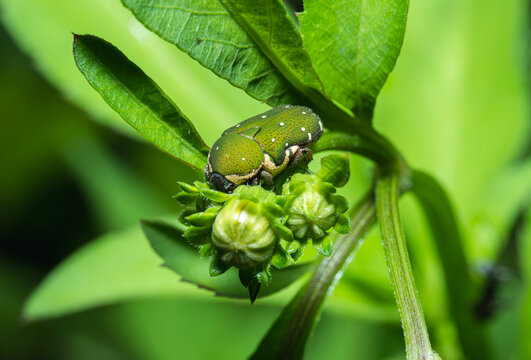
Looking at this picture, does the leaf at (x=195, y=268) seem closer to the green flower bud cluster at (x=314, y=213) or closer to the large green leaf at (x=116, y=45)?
the green flower bud cluster at (x=314, y=213)

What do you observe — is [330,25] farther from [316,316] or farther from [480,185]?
[480,185]

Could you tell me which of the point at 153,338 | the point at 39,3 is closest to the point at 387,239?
the point at 39,3

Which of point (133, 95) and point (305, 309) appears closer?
point (133, 95)

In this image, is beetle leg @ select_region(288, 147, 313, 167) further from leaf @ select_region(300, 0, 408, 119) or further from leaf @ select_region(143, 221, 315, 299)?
leaf @ select_region(143, 221, 315, 299)

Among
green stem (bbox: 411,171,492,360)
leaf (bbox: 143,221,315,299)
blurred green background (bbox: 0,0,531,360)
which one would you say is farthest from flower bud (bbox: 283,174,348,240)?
blurred green background (bbox: 0,0,531,360)

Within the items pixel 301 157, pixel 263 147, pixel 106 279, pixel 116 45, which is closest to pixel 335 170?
pixel 301 157

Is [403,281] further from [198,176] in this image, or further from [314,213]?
[198,176]
